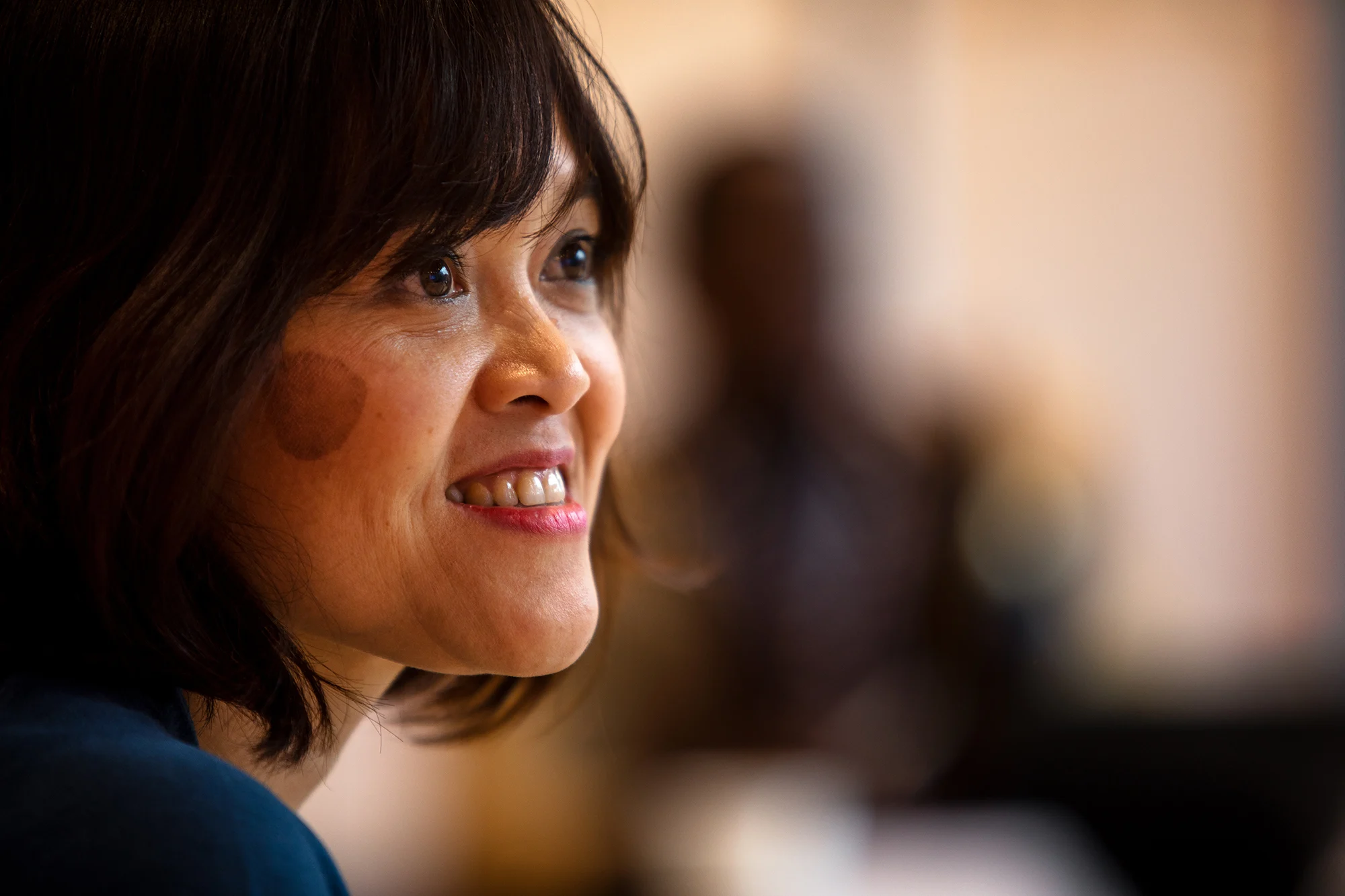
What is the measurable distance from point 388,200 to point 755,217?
179 centimetres

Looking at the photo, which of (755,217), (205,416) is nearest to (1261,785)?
(755,217)

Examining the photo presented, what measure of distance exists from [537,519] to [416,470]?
0.08 m

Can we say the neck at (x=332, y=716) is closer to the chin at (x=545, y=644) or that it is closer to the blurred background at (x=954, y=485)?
the chin at (x=545, y=644)

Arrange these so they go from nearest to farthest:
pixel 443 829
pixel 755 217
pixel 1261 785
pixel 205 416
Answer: pixel 205 416 → pixel 1261 785 → pixel 755 217 → pixel 443 829

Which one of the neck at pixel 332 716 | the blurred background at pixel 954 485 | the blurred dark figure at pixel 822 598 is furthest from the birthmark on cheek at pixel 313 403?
the blurred dark figure at pixel 822 598

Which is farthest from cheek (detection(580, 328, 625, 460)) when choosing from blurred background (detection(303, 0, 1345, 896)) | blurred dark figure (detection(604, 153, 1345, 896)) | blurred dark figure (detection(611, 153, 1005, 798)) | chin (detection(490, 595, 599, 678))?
blurred dark figure (detection(611, 153, 1005, 798))

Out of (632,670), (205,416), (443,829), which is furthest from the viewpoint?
(443,829)

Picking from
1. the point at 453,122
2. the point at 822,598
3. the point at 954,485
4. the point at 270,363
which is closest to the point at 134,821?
the point at 270,363

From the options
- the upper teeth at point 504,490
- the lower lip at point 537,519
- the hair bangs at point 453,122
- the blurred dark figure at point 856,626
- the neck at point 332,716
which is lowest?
the blurred dark figure at point 856,626

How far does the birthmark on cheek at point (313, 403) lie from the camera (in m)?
0.73

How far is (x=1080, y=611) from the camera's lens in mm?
2412

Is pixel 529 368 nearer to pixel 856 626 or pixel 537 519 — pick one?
pixel 537 519

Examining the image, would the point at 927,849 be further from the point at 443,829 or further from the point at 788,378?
the point at 443,829

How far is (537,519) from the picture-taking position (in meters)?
0.80
